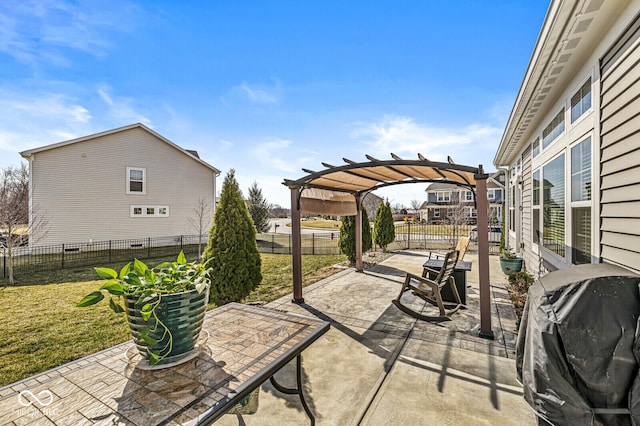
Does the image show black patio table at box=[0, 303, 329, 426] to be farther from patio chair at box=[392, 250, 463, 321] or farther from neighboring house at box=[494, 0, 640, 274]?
patio chair at box=[392, 250, 463, 321]

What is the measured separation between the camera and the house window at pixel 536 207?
210 inches

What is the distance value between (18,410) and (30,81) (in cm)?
981

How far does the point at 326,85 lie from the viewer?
8172mm

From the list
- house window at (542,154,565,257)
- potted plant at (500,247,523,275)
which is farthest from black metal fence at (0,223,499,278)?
house window at (542,154,565,257)

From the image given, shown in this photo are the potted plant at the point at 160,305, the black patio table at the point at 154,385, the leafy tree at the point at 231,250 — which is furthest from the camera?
the leafy tree at the point at 231,250

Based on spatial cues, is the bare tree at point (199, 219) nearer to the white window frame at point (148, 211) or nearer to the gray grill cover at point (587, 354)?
the white window frame at point (148, 211)

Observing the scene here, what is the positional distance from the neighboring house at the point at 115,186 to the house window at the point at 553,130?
14881mm

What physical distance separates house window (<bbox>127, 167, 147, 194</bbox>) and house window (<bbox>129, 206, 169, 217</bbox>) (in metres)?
0.77

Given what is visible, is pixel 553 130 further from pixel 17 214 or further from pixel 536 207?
pixel 17 214

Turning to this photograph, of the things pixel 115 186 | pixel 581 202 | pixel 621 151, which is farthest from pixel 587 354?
pixel 115 186

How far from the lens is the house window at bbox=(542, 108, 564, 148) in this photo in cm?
396

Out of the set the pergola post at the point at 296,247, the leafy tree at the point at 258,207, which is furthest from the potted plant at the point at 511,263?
the leafy tree at the point at 258,207

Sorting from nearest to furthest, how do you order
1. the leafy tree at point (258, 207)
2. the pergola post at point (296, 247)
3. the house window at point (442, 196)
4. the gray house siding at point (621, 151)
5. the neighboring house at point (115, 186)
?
the gray house siding at point (621, 151), the pergola post at point (296, 247), the neighboring house at point (115, 186), the leafy tree at point (258, 207), the house window at point (442, 196)

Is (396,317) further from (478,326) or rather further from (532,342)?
(532,342)
